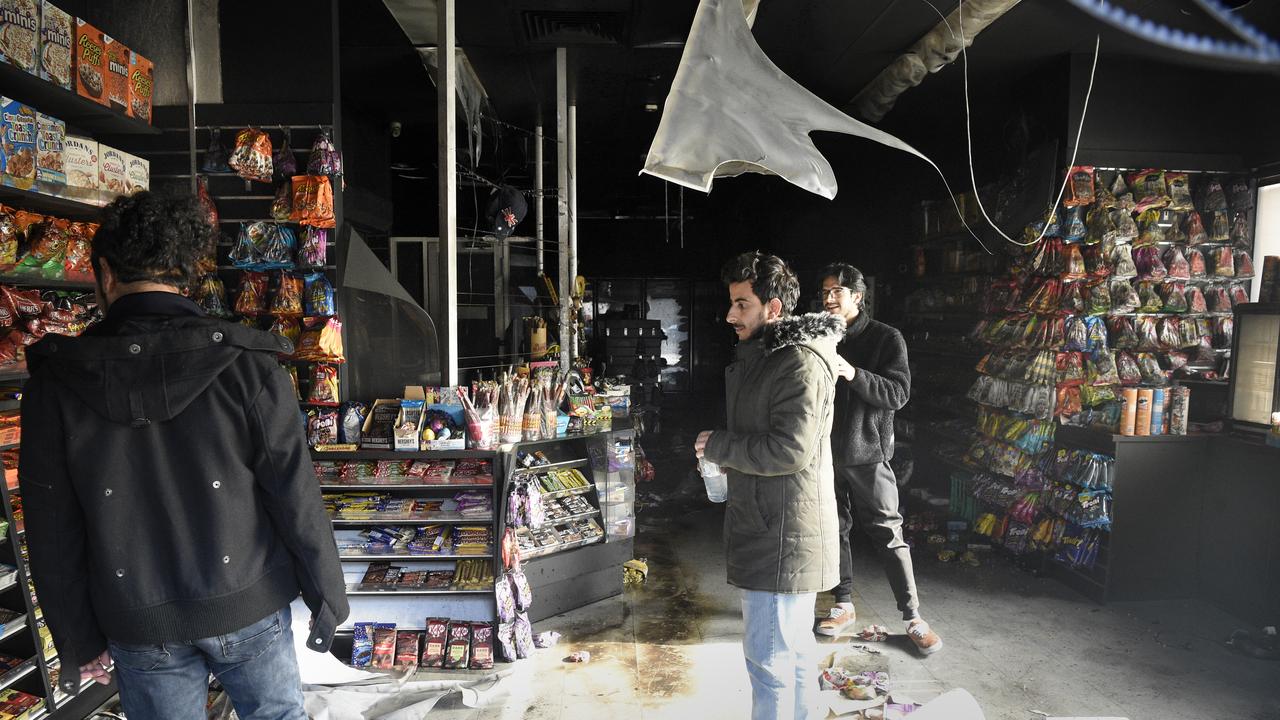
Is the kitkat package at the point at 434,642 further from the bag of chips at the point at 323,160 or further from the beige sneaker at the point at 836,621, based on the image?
the bag of chips at the point at 323,160

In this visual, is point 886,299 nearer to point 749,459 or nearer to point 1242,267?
point 1242,267

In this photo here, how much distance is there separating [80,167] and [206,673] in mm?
2172

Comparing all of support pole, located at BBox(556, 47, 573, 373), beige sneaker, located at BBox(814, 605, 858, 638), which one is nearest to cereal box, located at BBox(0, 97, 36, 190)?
support pole, located at BBox(556, 47, 573, 373)

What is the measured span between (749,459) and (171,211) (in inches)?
70.5

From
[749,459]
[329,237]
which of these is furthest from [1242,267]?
[329,237]

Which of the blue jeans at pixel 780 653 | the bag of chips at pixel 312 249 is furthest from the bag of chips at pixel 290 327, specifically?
the blue jeans at pixel 780 653

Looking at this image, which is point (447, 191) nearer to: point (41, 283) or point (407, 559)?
point (41, 283)

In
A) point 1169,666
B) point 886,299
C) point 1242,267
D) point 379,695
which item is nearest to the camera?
point 379,695

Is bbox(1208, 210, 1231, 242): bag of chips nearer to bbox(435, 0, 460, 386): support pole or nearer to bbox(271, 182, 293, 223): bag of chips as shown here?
bbox(435, 0, 460, 386): support pole

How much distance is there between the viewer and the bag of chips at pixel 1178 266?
4852 millimetres

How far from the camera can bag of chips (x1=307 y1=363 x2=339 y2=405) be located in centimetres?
394

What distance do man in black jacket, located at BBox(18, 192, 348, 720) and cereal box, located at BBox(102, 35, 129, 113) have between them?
6.13ft

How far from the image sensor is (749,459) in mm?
2410

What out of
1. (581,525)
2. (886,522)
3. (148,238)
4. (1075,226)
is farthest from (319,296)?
(1075,226)
